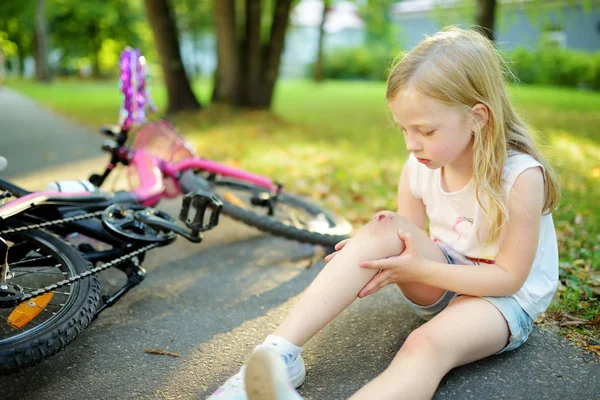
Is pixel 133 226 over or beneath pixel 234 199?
over

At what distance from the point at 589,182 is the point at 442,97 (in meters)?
4.07

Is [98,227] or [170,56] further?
[170,56]

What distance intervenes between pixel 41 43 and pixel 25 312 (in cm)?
2949

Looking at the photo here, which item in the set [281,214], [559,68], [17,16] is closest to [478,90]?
[281,214]

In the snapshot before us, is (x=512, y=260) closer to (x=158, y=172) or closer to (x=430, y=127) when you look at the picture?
(x=430, y=127)

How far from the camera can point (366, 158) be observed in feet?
Result: 21.2

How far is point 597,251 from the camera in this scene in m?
3.17

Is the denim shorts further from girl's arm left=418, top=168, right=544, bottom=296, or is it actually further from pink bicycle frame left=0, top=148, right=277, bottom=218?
pink bicycle frame left=0, top=148, right=277, bottom=218

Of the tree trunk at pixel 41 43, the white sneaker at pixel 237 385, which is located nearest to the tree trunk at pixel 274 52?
the white sneaker at pixel 237 385

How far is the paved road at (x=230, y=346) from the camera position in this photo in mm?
1866

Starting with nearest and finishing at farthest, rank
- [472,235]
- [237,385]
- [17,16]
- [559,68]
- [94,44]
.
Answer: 1. [237,385]
2. [472,235]
3. [559,68]
4. [17,16]
5. [94,44]

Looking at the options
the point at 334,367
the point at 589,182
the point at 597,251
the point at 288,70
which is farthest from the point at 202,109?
the point at 288,70

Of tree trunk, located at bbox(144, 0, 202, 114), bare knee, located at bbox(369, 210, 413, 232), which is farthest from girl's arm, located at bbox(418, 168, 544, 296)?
tree trunk, located at bbox(144, 0, 202, 114)

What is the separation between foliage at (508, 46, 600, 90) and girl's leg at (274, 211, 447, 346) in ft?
66.5
